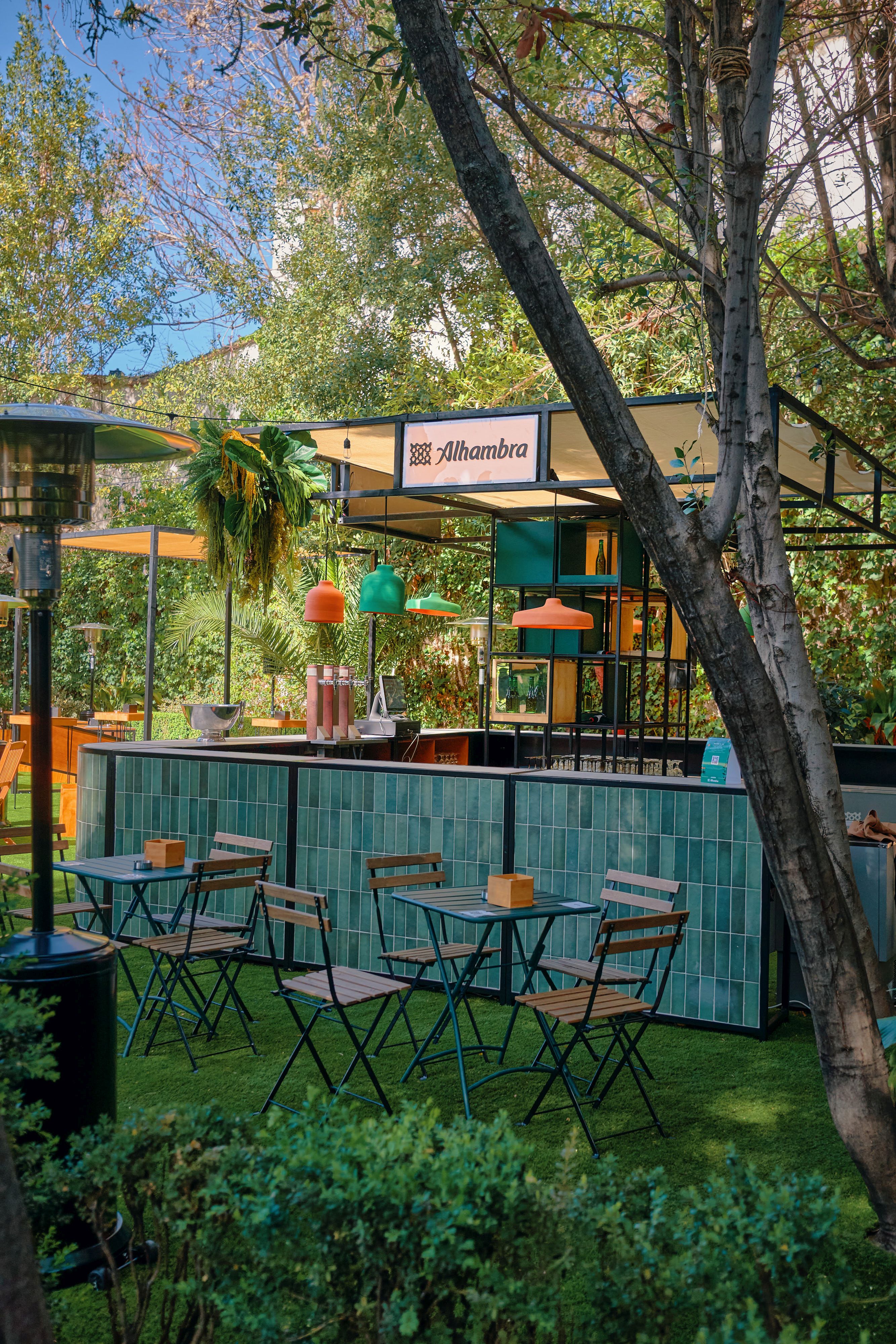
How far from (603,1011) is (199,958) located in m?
1.91

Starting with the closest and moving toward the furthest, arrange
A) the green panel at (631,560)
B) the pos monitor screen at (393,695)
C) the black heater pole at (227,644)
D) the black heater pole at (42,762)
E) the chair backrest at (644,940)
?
1. the black heater pole at (42,762)
2. the chair backrest at (644,940)
3. the black heater pole at (227,644)
4. the pos monitor screen at (393,695)
5. the green panel at (631,560)

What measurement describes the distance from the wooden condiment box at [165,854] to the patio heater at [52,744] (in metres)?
2.04

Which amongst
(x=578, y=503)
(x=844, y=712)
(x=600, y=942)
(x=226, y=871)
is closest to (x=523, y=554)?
(x=578, y=503)

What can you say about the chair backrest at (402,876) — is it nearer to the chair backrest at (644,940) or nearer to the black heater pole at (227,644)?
the chair backrest at (644,940)

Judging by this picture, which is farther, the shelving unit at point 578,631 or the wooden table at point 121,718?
the wooden table at point 121,718

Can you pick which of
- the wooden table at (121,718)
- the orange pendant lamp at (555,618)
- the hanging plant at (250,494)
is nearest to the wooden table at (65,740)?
the wooden table at (121,718)

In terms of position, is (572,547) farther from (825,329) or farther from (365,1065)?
(365,1065)

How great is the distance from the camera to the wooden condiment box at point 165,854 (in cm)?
513

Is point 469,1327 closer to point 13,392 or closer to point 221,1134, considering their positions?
point 221,1134

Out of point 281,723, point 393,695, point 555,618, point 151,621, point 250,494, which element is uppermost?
point 250,494

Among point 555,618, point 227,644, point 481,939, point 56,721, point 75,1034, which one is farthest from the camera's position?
point 56,721

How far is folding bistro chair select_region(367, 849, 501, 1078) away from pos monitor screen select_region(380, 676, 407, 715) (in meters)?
3.18

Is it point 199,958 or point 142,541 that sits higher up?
point 142,541

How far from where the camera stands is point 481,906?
4.45 m
